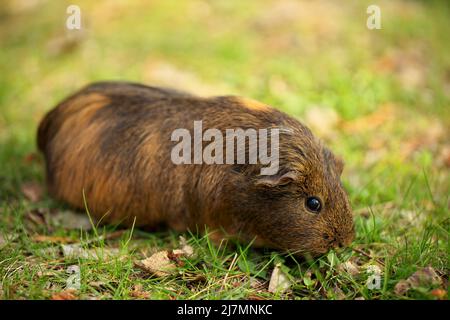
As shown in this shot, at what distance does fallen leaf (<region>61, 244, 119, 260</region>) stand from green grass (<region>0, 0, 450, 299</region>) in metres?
0.06

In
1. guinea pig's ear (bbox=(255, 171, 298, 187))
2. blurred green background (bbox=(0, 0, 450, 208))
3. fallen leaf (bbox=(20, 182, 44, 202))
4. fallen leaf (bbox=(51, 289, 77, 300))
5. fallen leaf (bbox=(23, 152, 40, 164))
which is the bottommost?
fallen leaf (bbox=(51, 289, 77, 300))

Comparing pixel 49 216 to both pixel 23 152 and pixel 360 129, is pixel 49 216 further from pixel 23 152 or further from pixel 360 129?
pixel 360 129

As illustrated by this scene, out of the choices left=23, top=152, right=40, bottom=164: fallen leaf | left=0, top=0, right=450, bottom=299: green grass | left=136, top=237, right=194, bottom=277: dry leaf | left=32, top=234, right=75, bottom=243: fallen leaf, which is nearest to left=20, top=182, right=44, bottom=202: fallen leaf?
left=0, top=0, right=450, bottom=299: green grass

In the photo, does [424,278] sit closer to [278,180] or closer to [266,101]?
[278,180]

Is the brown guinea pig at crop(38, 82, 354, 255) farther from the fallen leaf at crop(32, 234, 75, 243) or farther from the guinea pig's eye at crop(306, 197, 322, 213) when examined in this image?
the fallen leaf at crop(32, 234, 75, 243)

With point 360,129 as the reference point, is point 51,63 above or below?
above

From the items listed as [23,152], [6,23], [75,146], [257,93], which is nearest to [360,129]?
[257,93]

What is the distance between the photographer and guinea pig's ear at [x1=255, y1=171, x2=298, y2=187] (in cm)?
386

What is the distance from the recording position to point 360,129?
271 inches

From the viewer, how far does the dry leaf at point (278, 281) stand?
12.6ft

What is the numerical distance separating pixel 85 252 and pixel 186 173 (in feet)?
3.37
